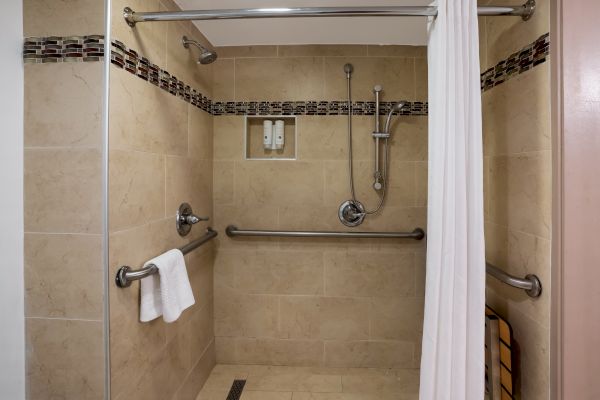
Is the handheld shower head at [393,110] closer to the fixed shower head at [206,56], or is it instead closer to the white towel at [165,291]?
the fixed shower head at [206,56]

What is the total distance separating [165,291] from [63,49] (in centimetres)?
89

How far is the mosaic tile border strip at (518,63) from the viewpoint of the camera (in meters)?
1.00

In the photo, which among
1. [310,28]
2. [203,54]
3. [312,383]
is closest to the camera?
[203,54]

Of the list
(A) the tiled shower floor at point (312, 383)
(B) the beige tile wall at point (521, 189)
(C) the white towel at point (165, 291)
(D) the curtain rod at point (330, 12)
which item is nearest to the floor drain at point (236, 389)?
(A) the tiled shower floor at point (312, 383)

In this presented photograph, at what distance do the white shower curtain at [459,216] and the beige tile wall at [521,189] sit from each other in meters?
0.21

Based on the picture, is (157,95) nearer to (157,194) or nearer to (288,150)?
(157,194)

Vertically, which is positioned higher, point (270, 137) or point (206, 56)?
point (206, 56)

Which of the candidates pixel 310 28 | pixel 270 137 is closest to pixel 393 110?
pixel 310 28

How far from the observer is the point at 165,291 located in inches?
45.2

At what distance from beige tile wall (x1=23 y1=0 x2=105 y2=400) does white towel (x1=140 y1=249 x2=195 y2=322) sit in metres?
0.18

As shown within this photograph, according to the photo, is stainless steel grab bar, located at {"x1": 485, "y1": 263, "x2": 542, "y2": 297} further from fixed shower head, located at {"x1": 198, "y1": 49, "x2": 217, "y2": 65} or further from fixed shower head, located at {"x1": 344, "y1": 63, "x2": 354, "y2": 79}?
fixed shower head, located at {"x1": 198, "y1": 49, "x2": 217, "y2": 65}

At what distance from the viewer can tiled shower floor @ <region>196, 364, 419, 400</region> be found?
165 cm

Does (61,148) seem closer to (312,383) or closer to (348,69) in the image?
(348,69)

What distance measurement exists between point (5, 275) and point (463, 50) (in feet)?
5.33
